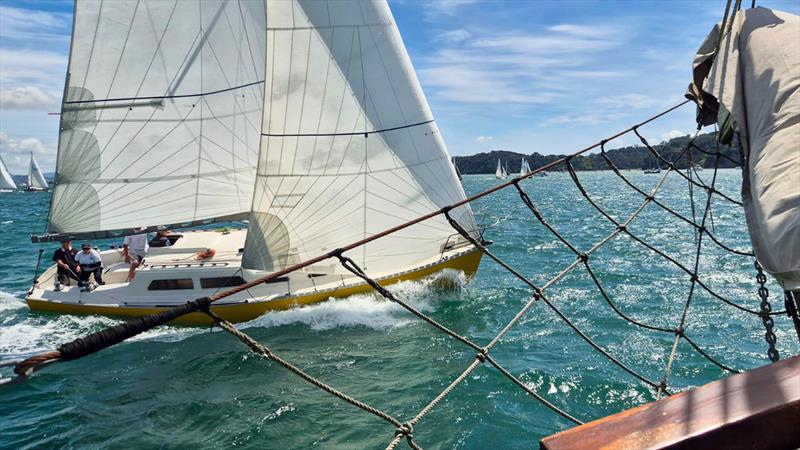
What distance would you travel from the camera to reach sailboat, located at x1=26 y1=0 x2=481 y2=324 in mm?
11195

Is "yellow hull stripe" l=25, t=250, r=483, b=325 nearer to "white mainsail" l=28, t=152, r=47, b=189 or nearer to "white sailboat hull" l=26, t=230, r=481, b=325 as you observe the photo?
"white sailboat hull" l=26, t=230, r=481, b=325

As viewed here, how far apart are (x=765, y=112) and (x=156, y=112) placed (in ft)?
39.9

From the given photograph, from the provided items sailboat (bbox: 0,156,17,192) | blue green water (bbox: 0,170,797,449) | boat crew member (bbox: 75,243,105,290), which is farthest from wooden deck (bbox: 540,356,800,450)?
sailboat (bbox: 0,156,17,192)

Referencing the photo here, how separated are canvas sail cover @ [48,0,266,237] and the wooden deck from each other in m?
12.2

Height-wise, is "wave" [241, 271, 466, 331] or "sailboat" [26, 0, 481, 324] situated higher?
"sailboat" [26, 0, 481, 324]

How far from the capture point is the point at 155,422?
23.1 feet

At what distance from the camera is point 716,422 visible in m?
1.66

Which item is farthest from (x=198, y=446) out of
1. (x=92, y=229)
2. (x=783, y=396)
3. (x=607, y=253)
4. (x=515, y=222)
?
(x=515, y=222)

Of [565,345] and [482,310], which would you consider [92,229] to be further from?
[565,345]

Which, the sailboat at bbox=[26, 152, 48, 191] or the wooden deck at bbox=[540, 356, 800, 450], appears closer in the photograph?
the wooden deck at bbox=[540, 356, 800, 450]

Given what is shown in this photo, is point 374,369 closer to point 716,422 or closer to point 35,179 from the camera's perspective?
point 716,422

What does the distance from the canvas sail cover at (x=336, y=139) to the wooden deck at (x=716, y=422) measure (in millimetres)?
9906

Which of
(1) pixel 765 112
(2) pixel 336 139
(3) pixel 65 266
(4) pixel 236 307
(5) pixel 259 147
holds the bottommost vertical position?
(4) pixel 236 307

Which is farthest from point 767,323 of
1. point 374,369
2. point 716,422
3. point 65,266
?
point 65,266
